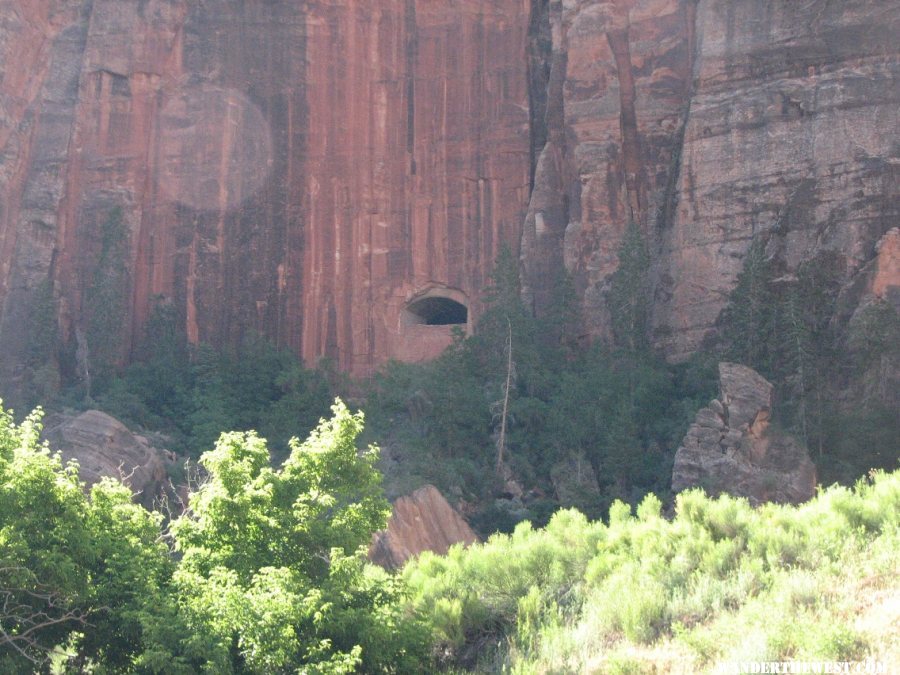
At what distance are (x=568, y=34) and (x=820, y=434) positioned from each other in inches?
590

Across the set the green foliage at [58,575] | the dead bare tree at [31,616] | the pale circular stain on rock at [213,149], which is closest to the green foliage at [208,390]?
the pale circular stain on rock at [213,149]

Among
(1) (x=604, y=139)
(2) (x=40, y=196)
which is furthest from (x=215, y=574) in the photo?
(2) (x=40, y=196)

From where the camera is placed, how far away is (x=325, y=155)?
40.4 metres

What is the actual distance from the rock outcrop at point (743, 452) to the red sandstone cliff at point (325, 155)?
7241mm

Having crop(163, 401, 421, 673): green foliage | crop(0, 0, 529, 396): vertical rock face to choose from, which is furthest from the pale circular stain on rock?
crop(163, 401, 421, 673): green foliage

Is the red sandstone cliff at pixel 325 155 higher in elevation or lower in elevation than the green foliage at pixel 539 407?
higher

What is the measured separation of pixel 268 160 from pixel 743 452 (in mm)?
18624

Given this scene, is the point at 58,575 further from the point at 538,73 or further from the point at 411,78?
the point at 538,73

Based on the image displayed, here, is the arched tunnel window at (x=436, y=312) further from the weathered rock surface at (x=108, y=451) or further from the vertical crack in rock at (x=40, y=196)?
the weathered rock surface at (x=108, y=451)

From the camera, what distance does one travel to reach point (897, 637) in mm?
12648

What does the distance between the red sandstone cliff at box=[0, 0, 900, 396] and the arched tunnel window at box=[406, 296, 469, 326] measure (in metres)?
0.41

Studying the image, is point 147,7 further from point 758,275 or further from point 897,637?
point 897,637

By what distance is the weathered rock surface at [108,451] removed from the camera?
93.3 ft

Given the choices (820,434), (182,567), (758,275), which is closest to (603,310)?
(758,275)
